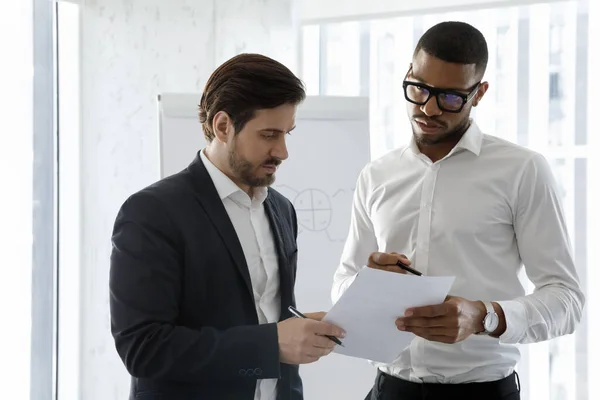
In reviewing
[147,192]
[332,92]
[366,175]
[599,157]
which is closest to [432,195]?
[366,175]

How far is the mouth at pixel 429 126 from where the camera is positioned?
195cm

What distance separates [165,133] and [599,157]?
6.50ft

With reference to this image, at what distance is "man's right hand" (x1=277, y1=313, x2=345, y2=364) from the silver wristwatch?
402mm

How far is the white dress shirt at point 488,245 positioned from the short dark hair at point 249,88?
1.77 ft

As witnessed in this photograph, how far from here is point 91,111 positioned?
371 cm

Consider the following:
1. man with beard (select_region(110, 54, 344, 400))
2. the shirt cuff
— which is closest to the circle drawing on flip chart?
man with beard (select_region(110, 54, 344, 400))

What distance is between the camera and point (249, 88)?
1.65m

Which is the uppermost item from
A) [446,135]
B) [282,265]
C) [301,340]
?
[446,135]

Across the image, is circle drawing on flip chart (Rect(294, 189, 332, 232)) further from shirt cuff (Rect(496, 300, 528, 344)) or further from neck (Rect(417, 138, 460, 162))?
shirt cuff (Rect(496, 300, 528, 344))

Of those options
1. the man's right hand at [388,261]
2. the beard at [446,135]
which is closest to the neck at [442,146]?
the beard at [446,135]

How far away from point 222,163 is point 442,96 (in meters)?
0.61

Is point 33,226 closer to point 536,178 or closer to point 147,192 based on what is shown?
point 147,192
